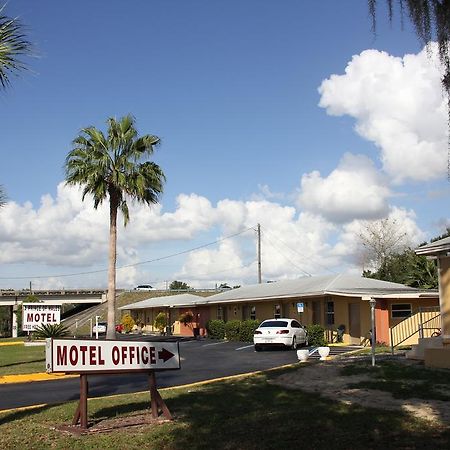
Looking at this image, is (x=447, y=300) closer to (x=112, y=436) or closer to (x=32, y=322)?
(x=112, y=436)

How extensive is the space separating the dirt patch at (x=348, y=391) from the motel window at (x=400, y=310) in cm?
1073

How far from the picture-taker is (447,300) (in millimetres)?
15523

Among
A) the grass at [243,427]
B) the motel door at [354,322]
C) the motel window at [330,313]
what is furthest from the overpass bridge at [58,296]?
the grass at [243,427]

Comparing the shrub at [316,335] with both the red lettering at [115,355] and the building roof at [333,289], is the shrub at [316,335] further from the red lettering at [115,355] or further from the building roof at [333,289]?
the red lettering at [115,355]

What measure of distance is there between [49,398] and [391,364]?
8.32 metres

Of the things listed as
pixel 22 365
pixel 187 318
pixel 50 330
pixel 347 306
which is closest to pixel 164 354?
pixel 22 365

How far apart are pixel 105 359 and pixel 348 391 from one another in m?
4.86

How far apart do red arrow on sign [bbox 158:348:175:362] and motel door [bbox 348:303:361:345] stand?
18812 mm

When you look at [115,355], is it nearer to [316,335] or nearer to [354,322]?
[316,335]

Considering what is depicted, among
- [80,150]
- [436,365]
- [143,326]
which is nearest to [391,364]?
[436,365]

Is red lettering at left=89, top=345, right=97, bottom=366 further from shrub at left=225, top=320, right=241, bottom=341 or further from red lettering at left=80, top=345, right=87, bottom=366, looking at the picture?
shrub at left=225, top=320, right=241, bottom=341

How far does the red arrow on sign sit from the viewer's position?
959 cm

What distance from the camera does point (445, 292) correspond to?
15.6 m

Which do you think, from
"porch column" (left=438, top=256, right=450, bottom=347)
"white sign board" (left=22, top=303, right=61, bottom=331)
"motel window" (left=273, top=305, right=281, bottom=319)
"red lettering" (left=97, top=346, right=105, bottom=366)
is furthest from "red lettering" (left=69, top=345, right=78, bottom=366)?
"motel window" (left=273, top=305, right=281, bottom=319)
